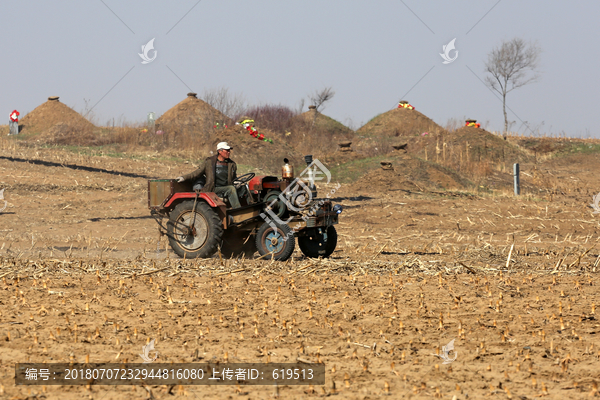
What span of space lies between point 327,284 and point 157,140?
29693 mm

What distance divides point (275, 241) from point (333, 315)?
9.63ft

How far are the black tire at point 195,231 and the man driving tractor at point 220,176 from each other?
27 centimetres

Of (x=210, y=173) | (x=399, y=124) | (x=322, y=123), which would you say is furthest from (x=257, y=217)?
(x=399, y=124)

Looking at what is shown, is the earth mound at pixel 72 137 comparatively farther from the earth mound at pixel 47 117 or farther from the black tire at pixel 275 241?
the black tire at pixel 275 241

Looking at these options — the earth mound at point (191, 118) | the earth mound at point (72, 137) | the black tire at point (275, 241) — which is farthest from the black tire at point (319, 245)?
the earth mound at point (72, 137)

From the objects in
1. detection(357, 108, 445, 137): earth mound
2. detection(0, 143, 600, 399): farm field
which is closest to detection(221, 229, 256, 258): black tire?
detection(0, 143, 600, 399): farm field

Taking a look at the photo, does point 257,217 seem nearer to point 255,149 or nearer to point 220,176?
point 220,176

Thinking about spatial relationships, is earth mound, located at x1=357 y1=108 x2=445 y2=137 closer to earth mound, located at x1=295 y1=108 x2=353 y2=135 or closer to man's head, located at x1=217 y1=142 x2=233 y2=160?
earth mound, located at x1=295 y1=108 x2=353 y2=135

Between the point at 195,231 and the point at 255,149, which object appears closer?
the point at 195,231

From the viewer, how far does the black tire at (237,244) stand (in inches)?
388

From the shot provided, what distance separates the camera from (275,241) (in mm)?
8961

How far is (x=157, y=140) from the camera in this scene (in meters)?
35.7

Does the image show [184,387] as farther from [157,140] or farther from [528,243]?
[157,140]

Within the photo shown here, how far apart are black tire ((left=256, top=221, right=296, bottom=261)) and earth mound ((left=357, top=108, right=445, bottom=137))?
39.2m
